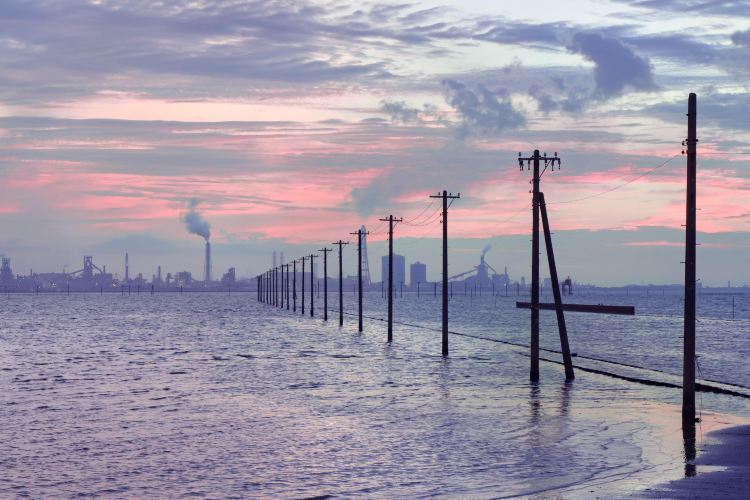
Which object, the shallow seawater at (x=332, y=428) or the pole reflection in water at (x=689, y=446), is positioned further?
the pole reflection in water at (x=689, y=446)

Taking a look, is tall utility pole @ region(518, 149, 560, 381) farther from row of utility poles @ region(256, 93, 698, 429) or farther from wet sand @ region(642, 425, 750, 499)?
wet sand @ region(642, 425, 750, 499)

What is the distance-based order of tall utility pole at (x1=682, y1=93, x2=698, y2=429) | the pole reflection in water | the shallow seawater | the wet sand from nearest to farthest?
the wet sand, the shallow seawater, the pole reflection in water, tall utility pole at (x1=682, y1=93, x2=698, y2=429)

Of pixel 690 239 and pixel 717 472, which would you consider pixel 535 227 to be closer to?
pixel 690 239

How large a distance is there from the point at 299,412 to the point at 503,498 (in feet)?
49.7

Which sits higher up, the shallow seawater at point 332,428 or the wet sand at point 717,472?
the wet sand at point 717,472

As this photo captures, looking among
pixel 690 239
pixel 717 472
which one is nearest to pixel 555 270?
pixel 690 239

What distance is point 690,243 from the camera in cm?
2542

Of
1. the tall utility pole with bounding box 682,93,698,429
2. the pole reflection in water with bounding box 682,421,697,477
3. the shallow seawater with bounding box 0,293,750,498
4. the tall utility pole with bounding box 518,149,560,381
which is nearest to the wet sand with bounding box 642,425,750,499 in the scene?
the pole reflection in water with bounding box 682,421,697,477

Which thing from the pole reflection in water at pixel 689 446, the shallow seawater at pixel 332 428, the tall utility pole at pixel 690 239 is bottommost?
the shallow seawater at pixel 332 428

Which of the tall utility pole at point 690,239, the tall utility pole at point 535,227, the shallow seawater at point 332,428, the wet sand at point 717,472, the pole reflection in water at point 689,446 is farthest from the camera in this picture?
the tall utility pole at point 535,227

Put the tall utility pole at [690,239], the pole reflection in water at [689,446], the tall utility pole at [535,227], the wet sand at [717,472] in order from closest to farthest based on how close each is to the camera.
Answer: the wet sand at [717,472] → the pole reflection in water at [689,446] → the tall utility pole at [690,239] → the tall utility pole at [535,227]

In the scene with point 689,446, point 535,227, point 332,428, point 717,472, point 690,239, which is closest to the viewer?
point 717,472

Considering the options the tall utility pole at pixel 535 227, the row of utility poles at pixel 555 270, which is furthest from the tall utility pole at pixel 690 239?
the tall utility pole at pixel 535 227

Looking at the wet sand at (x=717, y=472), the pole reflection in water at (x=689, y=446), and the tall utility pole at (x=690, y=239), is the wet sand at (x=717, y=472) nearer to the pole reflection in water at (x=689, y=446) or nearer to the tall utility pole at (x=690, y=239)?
the pole reflection in water at (x=689, y=446)
